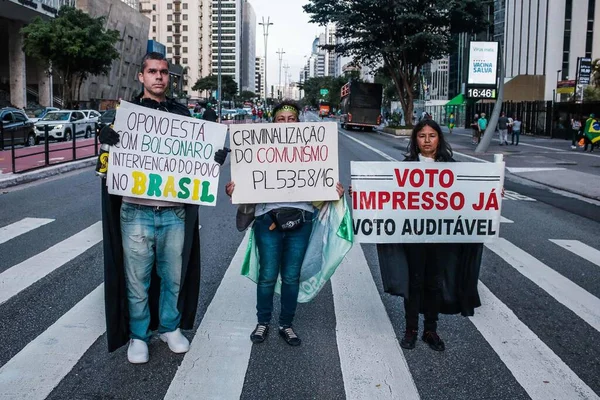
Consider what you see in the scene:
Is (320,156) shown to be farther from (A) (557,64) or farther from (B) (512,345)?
(A) (557,64)

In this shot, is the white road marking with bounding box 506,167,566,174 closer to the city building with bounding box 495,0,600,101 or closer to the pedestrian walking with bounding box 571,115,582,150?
the pedestrian walking with bounding box 571,115,582,150

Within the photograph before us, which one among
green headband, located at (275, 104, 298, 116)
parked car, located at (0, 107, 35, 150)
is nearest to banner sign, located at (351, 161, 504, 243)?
green headband, located at (275, 104, 298, 116)

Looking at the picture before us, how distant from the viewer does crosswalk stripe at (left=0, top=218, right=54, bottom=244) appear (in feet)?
29.7

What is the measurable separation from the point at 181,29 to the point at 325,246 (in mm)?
144521

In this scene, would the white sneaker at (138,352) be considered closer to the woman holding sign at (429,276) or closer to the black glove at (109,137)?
the black glove at (109,137)

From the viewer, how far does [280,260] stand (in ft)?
16.3

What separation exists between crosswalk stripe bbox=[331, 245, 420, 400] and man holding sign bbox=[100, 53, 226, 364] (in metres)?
1.23

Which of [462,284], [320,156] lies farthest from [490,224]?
[320,156]

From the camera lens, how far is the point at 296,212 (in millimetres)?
4844

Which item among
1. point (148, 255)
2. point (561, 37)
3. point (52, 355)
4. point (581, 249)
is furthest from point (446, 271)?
point (561, 37)

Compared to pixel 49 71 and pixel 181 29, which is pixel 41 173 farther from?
pixel 181 29

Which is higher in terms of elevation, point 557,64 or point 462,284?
point 557,64

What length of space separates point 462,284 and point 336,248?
38.3 inches

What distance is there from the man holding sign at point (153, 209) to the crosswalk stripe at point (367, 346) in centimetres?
123
